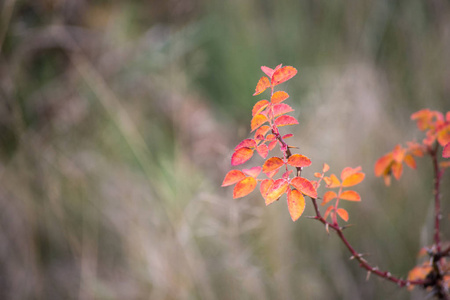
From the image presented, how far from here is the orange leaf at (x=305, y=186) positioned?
1.47 ft

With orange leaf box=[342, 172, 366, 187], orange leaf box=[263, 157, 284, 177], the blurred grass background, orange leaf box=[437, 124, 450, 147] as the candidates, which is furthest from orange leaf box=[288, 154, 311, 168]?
the blurred grass background

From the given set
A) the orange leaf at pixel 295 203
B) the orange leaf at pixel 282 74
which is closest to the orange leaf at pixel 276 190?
the orange leaf at pixel 295 203

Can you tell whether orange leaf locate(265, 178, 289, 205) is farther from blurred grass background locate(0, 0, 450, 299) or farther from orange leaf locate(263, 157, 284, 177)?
blurred grass background locate(0, 0, 450, 299)

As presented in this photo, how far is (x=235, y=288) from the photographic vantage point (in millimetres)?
1104

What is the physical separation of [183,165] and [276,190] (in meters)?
1.13

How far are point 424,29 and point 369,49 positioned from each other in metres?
0.23

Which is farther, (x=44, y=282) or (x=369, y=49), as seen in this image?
(x=369, y=49)

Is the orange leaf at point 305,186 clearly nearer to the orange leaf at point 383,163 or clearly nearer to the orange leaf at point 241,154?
the orange leaf at point 241,154

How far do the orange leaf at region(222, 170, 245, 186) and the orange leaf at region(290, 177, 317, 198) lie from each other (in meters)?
0.07

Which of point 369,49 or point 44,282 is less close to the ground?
point 369,49

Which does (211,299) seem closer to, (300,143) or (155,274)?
(155,274)

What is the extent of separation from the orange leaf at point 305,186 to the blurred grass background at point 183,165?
485 millimetres

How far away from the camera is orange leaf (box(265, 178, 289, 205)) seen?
1.45ft

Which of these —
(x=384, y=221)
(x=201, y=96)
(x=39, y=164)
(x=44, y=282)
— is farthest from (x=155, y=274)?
(x=201, y=96)
